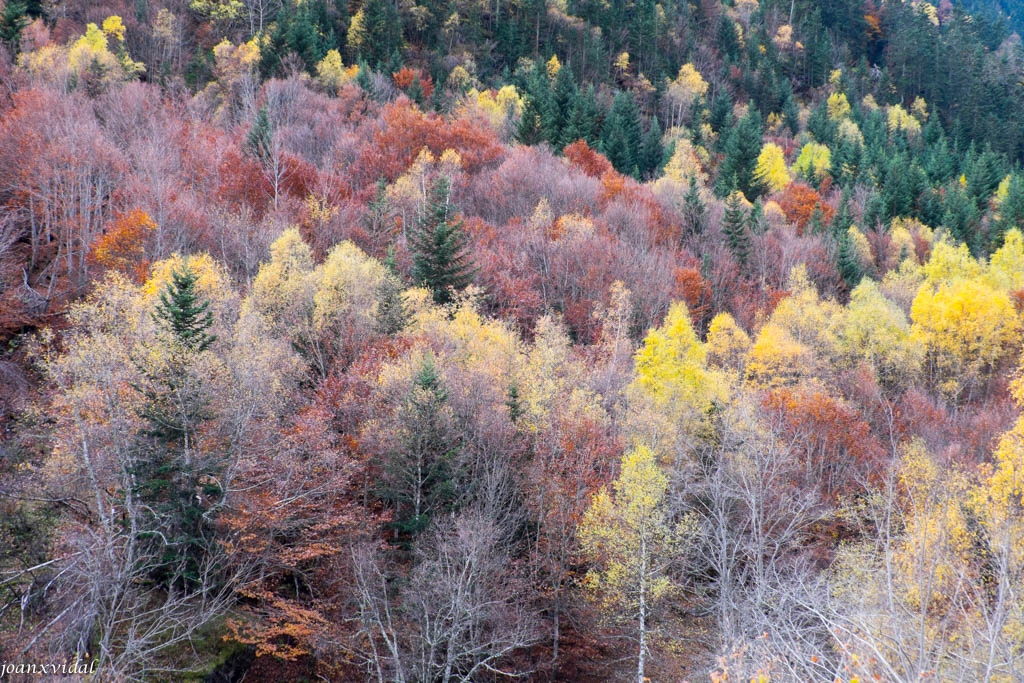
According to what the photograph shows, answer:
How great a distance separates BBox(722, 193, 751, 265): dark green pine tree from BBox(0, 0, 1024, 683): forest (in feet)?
1.24

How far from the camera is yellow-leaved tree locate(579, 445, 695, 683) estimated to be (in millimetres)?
25500

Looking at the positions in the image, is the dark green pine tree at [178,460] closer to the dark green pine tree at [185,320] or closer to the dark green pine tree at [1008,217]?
the dark green pine tree at [185,320]

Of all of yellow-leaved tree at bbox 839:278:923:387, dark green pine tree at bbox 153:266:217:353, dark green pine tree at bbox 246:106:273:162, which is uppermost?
dark green pine tree at bbox 153:266:217:353

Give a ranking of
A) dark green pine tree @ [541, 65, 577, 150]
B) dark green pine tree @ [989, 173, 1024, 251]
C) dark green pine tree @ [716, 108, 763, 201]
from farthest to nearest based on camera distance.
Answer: dark green pine tree @ [716, 108, 763, 201]
dark green pine tree @ [541, 65, 577, 150]
dark green pine tree @ [989, 173, 1024, 251]

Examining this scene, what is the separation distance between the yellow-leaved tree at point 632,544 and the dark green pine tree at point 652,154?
51.4 meters

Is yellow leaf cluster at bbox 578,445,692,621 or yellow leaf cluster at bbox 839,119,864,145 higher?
Answer: yellow leaf cluster at bbox 839,119,864,145

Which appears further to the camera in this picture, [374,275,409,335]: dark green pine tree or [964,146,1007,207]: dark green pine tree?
[964,146,1007,207]: dark green pine tree

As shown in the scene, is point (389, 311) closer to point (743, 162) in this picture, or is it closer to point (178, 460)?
point (178, 460)

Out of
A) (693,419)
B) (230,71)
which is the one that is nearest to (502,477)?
(693,419)

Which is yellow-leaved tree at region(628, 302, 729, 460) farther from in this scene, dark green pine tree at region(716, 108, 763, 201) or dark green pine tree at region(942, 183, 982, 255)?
dark green pine tree at region(942, 183, 982, 255)

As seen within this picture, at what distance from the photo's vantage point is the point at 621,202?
57.6 meters

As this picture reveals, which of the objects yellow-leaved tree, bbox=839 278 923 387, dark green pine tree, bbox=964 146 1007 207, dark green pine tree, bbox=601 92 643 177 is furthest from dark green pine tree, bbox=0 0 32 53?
dark green pine tree, bbox=964 146 1007 207

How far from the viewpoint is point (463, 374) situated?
30531 mm

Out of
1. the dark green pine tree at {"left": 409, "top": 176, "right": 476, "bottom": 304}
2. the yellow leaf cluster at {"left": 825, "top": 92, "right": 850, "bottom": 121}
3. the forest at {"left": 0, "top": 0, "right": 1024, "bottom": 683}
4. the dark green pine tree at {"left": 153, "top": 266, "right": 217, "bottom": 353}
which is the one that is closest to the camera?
the forest at {"left": 0, "top": 0, "right": 1024, "bottom": 683}
